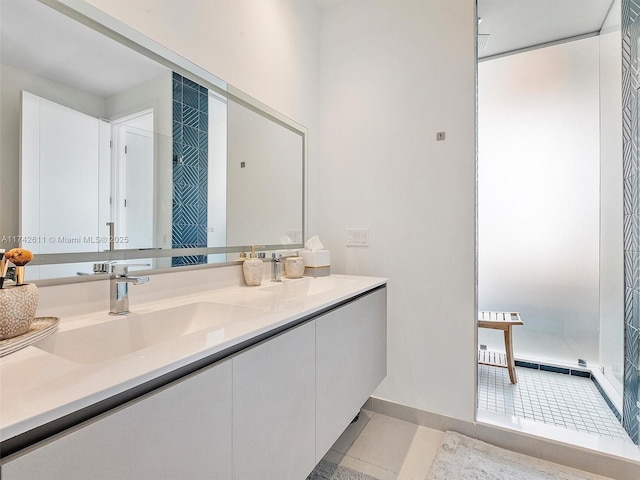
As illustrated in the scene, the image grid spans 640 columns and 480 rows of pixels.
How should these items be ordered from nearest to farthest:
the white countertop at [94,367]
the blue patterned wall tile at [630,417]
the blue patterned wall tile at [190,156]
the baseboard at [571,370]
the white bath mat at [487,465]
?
the white countertop at [94,367] < the blue patterned wall tile at [190,156] < the white bath mat at [487,465] < the blue patterned wall tile at [630,417] < the baseboard at [571,370]

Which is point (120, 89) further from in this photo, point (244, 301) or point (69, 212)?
point (244, 301)

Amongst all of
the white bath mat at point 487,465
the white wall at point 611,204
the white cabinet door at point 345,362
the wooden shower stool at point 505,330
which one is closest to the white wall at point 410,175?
the white bath mat at point 487,465

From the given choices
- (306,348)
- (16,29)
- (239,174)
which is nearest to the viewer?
(16,29)

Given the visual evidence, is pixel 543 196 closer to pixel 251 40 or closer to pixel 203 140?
pixel 251 40

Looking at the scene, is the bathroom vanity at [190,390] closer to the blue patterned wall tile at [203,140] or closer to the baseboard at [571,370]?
the blue patterned wall tile at [203,140]

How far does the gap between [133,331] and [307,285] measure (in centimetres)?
84

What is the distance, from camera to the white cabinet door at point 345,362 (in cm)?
113

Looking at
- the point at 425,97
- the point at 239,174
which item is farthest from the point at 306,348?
the point at 425,97

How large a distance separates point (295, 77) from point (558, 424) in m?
2.40

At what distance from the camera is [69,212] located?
869 mm

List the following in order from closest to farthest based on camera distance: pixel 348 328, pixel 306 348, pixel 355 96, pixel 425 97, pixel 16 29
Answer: pixel 16 29 → pixel 306 348 → pixel 348 328 → pixel 425 97 → pixel 355 96

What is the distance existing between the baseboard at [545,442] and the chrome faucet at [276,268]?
3.51 ft

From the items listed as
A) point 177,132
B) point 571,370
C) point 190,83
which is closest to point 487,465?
point 571,370

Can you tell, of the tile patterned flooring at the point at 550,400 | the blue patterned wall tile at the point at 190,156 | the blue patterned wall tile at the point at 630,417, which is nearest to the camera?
the blue patterned wall tile at the point at 190,156
